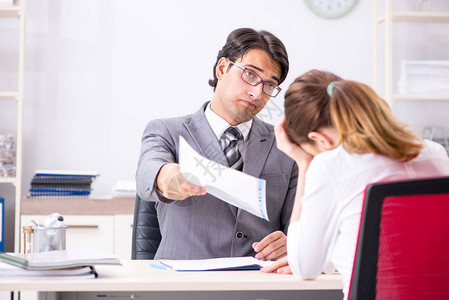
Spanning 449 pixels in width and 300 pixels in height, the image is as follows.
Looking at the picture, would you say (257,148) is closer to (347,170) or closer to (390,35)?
(347,170)

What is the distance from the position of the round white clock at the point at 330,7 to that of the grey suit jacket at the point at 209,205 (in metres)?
1.70

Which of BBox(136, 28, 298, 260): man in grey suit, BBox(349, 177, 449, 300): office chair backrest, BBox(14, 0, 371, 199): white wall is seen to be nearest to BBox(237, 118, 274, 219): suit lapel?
BBox(136, 28, 298, 260): man in grey suit

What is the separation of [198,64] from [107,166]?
31.5 inches

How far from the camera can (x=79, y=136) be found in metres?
3.44

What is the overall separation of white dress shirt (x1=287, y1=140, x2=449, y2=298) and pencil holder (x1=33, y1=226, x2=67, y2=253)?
689 millimetres

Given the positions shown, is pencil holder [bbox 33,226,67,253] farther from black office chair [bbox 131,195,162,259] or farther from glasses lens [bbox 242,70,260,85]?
glasses lens [bbox 242,70,260,85]

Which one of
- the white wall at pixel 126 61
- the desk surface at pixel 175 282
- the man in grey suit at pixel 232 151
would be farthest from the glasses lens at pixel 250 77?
the white wall at pixel 126 61

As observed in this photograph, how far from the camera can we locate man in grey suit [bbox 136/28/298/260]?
1.94 m

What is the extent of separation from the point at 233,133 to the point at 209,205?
0.30m

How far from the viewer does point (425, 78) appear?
10.8 feet

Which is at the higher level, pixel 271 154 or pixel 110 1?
pixel 110 1

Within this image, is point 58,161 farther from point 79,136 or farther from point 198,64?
point 198,64

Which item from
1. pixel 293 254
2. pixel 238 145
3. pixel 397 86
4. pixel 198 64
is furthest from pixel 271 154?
pixel 397 86

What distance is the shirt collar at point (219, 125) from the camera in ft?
6.90
